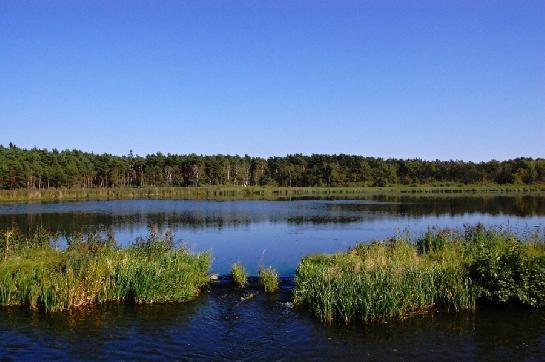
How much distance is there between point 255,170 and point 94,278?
156818 mm

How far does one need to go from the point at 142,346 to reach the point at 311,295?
19.9ft

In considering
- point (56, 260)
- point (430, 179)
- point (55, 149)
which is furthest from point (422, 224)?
point (55, 149)

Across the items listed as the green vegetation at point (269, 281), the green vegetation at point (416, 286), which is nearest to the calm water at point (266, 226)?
the green vegetation at point (269, 281)

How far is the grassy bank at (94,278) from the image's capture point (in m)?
17.2

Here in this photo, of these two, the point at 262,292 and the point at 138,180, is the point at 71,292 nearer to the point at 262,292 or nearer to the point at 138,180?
the point at 262,292

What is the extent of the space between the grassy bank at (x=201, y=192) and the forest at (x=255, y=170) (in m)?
15.4

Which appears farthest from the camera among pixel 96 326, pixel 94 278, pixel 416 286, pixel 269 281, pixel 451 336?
pixel 269 281

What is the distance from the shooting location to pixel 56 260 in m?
19.5

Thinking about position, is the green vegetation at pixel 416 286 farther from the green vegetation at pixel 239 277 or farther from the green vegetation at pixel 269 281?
the green vegetation at pixel 239 277

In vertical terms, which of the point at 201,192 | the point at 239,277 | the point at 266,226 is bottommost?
the point at 266,226

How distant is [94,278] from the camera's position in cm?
1772

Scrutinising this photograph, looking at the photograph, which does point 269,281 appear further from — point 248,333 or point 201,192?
point 201,192

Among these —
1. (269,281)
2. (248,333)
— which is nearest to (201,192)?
(269,281)

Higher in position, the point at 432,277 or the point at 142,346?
the point at 432,277
